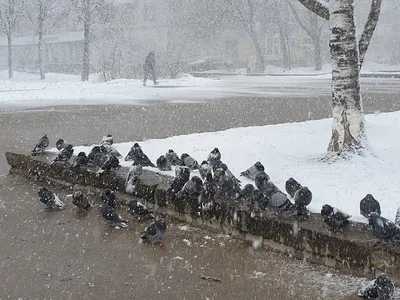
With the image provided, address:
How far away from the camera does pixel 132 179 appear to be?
18.7ft

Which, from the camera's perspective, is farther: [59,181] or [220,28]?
[220,28]

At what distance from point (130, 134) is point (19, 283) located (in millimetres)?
7027

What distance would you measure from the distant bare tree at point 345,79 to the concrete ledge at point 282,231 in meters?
2.32

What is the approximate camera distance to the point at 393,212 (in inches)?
178

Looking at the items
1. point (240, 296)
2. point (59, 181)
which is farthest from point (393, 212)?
point (59, 181)

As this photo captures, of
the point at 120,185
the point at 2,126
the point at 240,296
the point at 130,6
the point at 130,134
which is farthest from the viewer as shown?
the point at 130,6

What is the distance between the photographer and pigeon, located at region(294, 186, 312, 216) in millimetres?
4457

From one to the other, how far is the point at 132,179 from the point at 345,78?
9.18ft

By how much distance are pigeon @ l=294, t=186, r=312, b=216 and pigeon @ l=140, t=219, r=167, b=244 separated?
1.11 m

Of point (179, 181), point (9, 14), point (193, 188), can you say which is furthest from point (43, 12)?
point (193, 188)

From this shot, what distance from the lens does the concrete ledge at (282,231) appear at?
3.88 meters

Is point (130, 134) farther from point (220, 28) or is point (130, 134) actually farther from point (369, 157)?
point (220, 28)

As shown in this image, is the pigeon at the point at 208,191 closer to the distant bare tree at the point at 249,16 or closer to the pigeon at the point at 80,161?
the pigeon at the point at 80,161

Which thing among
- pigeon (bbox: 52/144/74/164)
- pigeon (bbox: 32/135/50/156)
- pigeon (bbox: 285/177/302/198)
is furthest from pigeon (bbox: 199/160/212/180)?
pigeon (bbox: 32/135/50/156)
